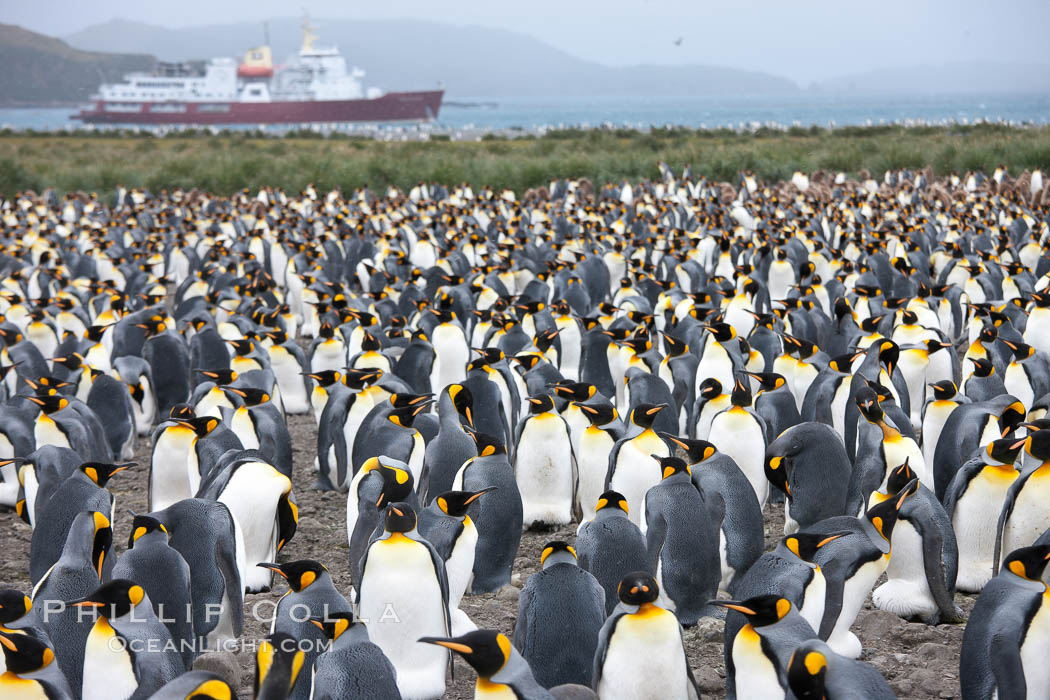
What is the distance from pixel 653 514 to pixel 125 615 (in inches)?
81.5

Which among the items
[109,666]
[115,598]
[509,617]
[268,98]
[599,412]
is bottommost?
[509,617]

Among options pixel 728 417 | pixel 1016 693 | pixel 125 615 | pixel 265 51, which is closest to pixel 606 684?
pixel 1016 693

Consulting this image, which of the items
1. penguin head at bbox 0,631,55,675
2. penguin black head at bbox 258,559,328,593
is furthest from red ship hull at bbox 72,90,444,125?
penguin head at bbox 0,631,55,675

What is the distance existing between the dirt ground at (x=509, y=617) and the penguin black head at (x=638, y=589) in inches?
29.9

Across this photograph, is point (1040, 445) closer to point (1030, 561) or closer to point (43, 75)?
point (1030, 561)

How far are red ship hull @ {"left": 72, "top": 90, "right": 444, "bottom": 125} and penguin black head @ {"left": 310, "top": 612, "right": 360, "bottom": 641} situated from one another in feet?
219

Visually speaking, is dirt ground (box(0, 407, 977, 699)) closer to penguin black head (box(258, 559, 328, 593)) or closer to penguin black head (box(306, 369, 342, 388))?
penguin black head (box(258, 559, 328, 593))

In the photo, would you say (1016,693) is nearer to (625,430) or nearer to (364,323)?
(625,430)

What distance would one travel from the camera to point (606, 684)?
323cm

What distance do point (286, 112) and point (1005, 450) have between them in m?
67.9

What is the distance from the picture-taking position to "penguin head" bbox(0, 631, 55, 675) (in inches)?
111

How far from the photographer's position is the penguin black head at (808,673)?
2.65 metres

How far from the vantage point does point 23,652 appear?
9.35 ft

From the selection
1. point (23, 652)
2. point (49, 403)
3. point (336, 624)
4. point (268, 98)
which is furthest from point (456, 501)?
point (268, 98)
